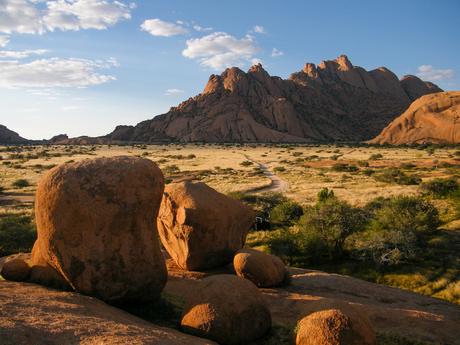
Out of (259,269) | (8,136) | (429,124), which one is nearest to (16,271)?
(259,269)

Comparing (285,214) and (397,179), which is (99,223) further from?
(397,179)

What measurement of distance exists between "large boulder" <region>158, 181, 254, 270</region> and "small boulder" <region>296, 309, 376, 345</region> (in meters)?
6.31

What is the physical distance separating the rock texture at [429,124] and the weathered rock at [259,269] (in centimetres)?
9763

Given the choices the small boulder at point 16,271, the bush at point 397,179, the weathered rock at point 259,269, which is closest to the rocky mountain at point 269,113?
the bush at point 397,179

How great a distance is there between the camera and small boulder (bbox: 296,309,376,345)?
7.86 metres

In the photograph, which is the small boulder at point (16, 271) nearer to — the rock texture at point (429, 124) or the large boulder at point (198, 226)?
the large boulder at point (198, 226)

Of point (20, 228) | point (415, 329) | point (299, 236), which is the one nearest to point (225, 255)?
point (299, 236)

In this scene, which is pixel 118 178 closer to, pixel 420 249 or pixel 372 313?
pixel 372 313

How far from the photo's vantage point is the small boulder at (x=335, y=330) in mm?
7863

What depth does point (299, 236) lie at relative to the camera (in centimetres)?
1883

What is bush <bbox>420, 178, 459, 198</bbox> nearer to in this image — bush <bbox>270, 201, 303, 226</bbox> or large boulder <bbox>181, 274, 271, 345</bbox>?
bush <bbox>270, 201, 303, 226</bbox>

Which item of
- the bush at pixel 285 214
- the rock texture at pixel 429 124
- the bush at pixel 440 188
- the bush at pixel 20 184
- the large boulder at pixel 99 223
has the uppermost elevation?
the rock texture at pixel 429 124

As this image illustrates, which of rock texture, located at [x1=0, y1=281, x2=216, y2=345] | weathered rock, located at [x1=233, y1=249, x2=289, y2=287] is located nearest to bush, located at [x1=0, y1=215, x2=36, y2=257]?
rock texture, located at [x1=0, y1=281, x2=216, y2=345]

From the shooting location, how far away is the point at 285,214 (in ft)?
77.3
